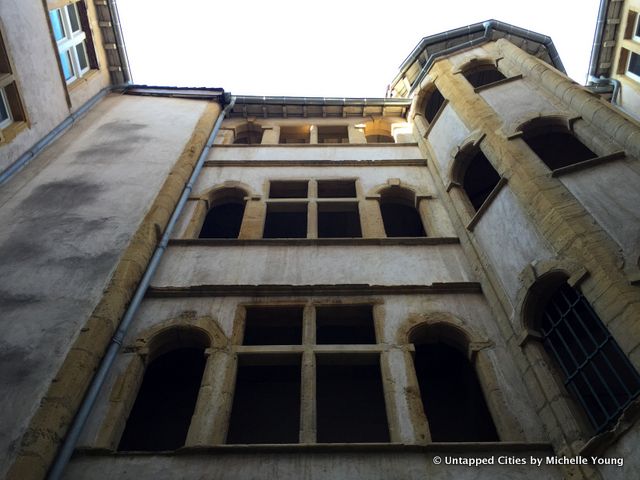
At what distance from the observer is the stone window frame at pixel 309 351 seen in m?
5.98

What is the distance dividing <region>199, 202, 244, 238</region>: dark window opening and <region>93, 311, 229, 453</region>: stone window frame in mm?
5028

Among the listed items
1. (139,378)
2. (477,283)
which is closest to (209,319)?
(139,378)

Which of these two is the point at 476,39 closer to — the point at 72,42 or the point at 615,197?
the point at 615,197

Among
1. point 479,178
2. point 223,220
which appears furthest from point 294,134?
point 479,178

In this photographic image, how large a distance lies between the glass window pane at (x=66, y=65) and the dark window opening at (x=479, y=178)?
34.1 feet

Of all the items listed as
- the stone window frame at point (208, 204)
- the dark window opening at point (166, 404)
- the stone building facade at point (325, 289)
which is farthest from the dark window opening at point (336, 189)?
the dark window opening at point (166, 404)

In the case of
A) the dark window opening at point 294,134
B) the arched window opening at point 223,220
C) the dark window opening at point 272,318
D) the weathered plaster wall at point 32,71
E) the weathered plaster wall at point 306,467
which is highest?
the dark window opening at point 294,134

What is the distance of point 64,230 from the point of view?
27.1ft

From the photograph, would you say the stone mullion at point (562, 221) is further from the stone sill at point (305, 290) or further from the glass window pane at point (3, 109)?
the glass window pane at point (3, 109)

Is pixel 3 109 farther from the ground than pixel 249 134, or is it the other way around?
pixel 249 134

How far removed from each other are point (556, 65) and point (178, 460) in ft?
46.3

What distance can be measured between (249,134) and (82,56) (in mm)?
5250

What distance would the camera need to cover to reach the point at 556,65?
46.1ft

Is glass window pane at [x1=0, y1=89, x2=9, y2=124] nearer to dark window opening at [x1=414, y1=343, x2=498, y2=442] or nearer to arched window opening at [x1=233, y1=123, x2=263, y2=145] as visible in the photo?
arched window opening at [x1=233, y1=123, x2=263, y2=145]
